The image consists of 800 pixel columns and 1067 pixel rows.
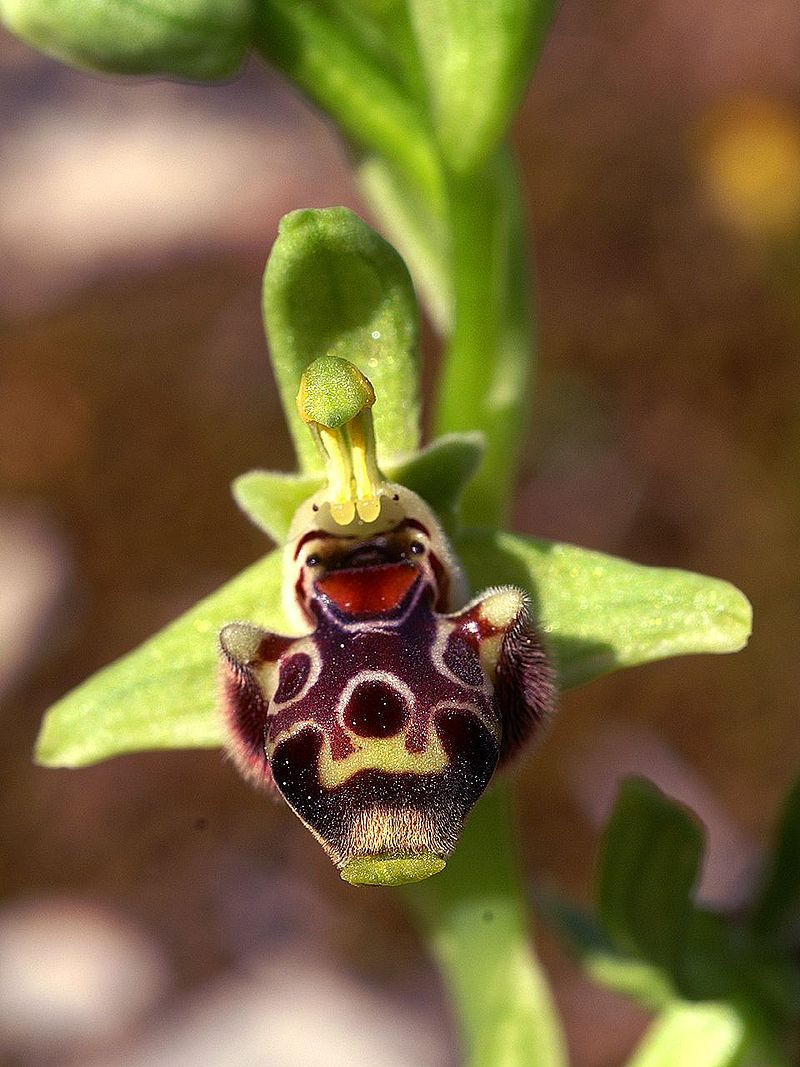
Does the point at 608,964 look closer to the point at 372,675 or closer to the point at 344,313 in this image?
the point at 372,675

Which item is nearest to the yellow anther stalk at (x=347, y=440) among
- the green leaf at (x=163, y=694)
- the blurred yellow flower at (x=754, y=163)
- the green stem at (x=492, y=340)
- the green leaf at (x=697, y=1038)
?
the green leaf at (x=163, y=694)

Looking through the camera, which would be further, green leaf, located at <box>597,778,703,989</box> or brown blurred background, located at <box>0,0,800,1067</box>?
brown blurred background, located at <box>0,0,800,1067</box>

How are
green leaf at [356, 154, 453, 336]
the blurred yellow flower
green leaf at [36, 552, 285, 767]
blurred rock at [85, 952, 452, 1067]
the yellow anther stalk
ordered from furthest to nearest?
the blurred yellow flower → blurred rock at [85, 952, 452, 1067] → green leaf at [356, 154, 453, 336] → green leaf at [36, 552, 285, 767] → the yellow anther stalk

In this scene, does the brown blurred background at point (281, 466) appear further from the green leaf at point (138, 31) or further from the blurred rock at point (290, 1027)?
the green leaf at point (138, 31)

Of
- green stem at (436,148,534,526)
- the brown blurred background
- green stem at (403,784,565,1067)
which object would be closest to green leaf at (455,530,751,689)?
green stem at (436,148,534,526)

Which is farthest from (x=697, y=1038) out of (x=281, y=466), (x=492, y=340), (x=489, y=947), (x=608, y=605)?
(x=281, y=466)

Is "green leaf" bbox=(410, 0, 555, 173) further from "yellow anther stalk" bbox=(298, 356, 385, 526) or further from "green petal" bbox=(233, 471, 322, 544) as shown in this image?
"green petal" bbox=(233, 471, 322, 544)

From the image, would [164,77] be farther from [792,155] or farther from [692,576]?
[792,155]
